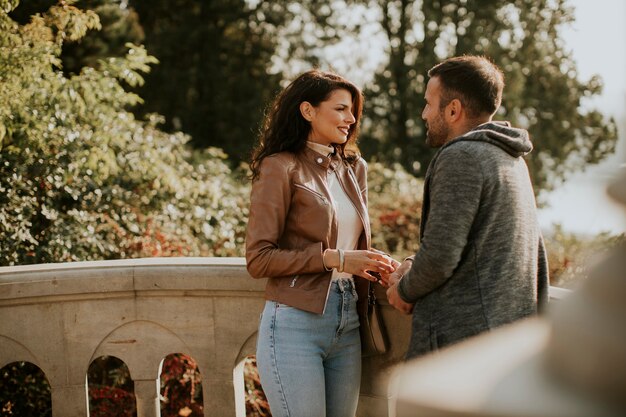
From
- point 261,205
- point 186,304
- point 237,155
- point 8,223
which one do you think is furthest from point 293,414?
point 237,155

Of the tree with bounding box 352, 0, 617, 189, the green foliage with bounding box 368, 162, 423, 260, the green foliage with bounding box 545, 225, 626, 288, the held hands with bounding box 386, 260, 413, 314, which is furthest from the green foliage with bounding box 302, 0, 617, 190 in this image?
the held hands with bounding box 386, 260, 413, 314

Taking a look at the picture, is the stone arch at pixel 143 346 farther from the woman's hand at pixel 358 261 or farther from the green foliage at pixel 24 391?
the green foliage at pixel 24 391

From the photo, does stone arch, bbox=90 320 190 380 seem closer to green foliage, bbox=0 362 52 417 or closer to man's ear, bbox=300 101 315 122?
man's ear, bbox=300 101 315 122

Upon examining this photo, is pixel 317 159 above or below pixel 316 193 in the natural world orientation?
above

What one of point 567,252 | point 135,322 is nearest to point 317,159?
point 135,322

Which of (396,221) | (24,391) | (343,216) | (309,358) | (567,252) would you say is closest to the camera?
(309,358)

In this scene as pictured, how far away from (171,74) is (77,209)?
1405 cm

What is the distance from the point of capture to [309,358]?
9.30ft

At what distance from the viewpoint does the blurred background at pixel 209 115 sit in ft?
18.7

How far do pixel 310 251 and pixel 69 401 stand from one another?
1770 millimetres

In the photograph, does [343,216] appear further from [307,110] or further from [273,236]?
[307,110]

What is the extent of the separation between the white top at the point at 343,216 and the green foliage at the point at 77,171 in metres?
3.06

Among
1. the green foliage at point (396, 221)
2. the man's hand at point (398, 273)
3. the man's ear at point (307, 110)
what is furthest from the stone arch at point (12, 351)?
the green foliage at point (396, 221)

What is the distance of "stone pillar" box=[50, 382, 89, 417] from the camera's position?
374 cm
